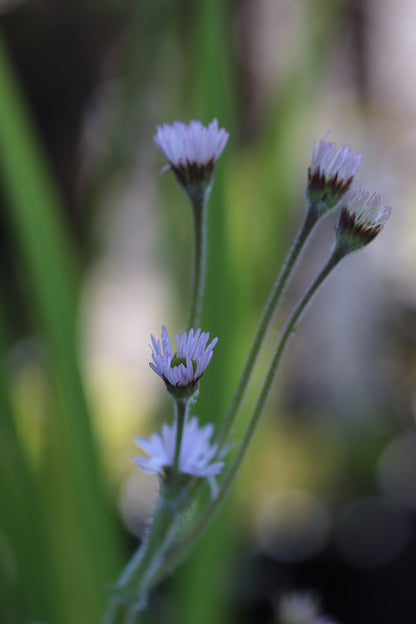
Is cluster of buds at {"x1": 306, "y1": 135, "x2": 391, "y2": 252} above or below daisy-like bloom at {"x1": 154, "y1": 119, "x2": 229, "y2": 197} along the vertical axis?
below

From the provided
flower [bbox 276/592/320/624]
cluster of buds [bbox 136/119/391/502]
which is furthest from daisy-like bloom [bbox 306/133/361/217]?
flower [bbox 276/592/320/624]

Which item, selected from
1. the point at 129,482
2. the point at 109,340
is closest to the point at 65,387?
the point at 129,482

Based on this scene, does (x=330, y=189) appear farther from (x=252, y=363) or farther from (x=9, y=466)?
(x=9, y=466)

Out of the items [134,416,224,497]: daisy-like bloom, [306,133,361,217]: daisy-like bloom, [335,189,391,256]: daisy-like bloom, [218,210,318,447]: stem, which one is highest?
[306,133,361,217]: daisy-like bloom

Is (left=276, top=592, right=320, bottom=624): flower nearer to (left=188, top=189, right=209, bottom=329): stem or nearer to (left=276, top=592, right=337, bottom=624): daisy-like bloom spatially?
(left=276, top=592, right=337, bottom=624): daisy-like bloom

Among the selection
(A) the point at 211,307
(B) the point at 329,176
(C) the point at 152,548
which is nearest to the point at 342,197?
(B) the point at 329,176
